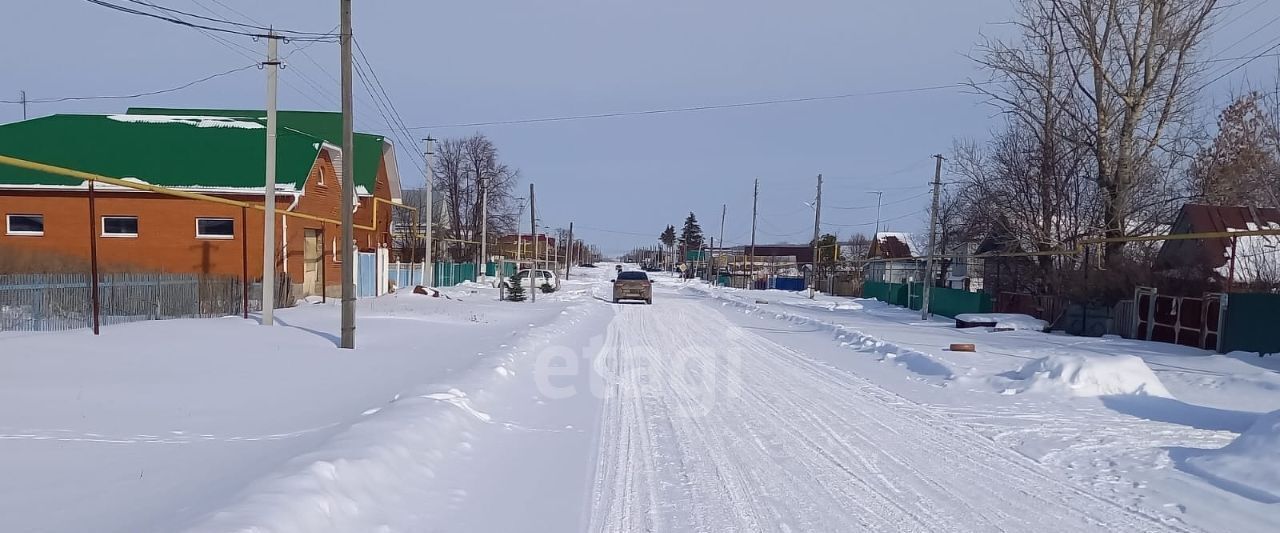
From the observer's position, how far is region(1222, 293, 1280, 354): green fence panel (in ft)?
60.5

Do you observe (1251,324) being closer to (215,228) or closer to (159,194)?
(215,228)

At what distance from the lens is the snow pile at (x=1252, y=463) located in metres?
6.74

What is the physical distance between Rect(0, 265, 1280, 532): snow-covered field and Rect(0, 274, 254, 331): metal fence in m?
1.66

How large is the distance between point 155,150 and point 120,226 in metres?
3.03

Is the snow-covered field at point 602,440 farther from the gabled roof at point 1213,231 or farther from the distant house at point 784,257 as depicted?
the distant house at point 784,257

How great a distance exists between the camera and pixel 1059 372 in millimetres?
12922

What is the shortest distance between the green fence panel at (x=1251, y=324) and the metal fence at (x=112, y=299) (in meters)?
23.7

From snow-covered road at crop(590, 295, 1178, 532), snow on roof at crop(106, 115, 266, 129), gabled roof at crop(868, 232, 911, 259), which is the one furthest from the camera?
gabled roof at crop(868, 232, 911, 259)

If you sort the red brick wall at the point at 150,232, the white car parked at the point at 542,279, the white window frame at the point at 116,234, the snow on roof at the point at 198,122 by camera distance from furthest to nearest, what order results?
the white car parked at the point at 542,279 → the snow on roof at the point at 198,122 → the white window frame at the point at 116,234 → the red brick wall at the point at 150,232

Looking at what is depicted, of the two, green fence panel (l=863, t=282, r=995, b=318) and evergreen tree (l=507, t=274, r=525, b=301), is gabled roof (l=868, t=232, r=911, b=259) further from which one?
evergreen tree (l=507, t=274, r=525, b=301)

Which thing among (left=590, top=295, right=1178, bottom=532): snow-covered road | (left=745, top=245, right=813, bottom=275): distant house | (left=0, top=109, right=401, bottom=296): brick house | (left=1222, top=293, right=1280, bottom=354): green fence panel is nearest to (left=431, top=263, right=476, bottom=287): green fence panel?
(left=0, top=109, right=401, bottom=296): brick house

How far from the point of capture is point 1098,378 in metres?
12.6

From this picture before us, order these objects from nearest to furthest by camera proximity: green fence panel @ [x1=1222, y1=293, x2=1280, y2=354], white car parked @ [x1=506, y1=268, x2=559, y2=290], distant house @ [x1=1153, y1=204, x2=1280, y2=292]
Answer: green fence panel @ [x1=1222, y1=293, x2=1280, y2=354]
distant house @ [x1=1153, y1=204, x2=1280, y2=292]
white car parked @ [x1=506, y1=268, x2=559, y2=290]

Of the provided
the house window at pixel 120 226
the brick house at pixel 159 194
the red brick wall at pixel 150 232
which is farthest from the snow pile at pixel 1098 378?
the house window at pixel 120 226
